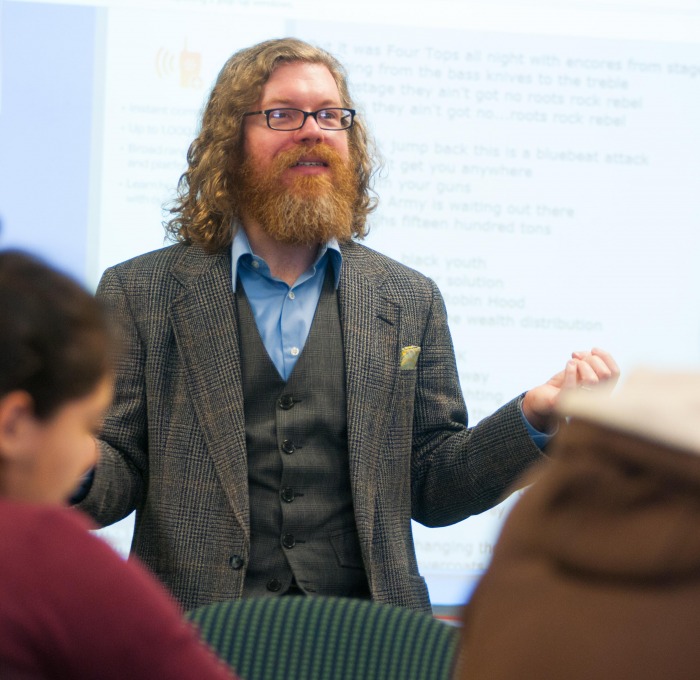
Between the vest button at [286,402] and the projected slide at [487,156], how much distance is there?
1.02m

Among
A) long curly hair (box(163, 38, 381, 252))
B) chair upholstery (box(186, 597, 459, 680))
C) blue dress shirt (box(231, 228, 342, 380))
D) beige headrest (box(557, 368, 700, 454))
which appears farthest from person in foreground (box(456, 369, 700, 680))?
long curly hair (box(163, 38, 381, 252))

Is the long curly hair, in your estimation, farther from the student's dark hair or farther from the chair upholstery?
the student's dark hair

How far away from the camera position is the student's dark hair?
3.26 feet

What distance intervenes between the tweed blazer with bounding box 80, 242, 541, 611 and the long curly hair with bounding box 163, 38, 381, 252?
0.25 feet

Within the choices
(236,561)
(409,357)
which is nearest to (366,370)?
(409,357)

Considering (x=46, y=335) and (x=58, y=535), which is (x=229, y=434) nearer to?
(x=46, y=335)

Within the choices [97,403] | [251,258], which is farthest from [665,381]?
[251,258]

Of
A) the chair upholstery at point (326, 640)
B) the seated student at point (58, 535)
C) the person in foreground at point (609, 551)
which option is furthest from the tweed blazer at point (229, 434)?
the person in foreground at point (609, 551)

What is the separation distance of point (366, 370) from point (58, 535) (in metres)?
1.29

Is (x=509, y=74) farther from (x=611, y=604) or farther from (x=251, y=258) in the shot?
(x=611, y=604)

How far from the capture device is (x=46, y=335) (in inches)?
39.7

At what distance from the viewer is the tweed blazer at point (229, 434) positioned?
2012 mm

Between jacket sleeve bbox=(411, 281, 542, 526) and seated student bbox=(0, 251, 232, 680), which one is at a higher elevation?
seated student bbox=(0, 251, 232, 680)

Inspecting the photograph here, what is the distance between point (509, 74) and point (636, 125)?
429 mm
